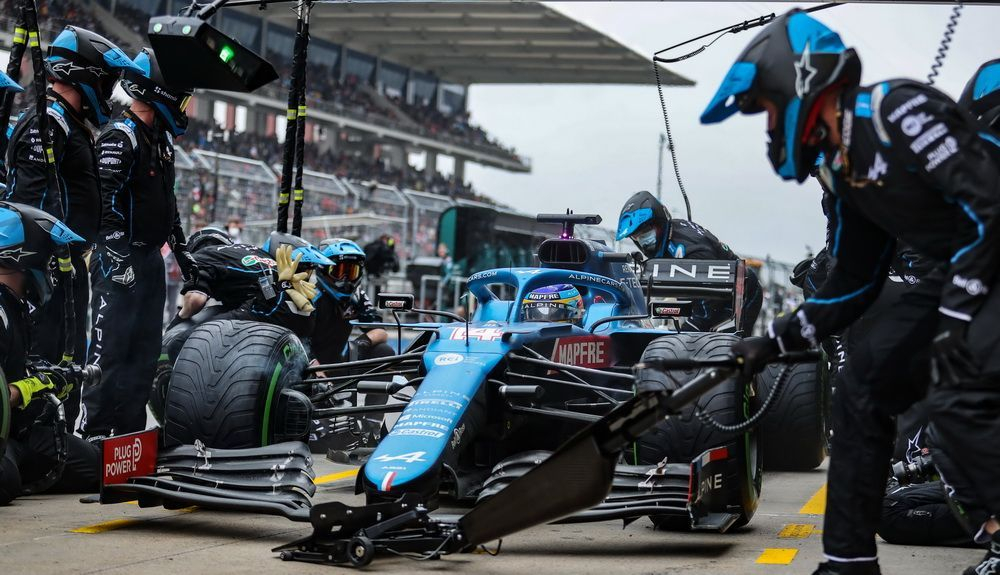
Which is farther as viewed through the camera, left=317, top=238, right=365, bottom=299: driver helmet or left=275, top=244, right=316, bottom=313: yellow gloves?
left=317, top=238, right=365, bottom=299: driver helmet

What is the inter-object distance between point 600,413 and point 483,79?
128ft

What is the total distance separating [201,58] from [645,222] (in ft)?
14.7

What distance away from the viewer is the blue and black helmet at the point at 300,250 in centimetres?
847

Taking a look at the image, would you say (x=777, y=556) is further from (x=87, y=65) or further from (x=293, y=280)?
(x=87, y=65)

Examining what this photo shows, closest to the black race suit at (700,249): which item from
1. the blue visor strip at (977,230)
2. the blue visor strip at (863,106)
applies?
the blue visor strip at (863,106)

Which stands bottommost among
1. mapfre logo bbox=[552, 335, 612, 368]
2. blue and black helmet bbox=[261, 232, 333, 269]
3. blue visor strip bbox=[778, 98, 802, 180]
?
mapfre logo bbox=[552, 335, 612, 368]

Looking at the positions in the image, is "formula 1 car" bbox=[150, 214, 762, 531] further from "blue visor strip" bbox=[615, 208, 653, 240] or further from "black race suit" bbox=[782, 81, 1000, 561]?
"blue visor strip" bbox=[615, 208, 653, 240]

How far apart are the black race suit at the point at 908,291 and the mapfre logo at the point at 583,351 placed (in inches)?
99.3

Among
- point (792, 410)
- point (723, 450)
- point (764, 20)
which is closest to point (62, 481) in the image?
point (723, 450)

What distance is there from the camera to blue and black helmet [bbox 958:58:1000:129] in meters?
6.01

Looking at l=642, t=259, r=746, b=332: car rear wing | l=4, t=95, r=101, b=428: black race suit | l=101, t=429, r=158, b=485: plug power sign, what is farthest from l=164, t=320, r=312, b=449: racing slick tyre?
l=642, t=259, r=746, b=332: car rear wing

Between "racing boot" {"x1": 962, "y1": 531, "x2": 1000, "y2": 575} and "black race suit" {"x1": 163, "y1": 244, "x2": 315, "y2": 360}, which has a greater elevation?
"black race suit" {"x1": 163, "y1": 244, "x2": 315, "y2": 360}

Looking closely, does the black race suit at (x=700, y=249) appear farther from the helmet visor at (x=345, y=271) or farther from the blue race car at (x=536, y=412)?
the blue race car at (x=536, y=412)

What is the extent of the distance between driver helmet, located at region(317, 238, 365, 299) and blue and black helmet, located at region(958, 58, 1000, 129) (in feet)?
14.7
